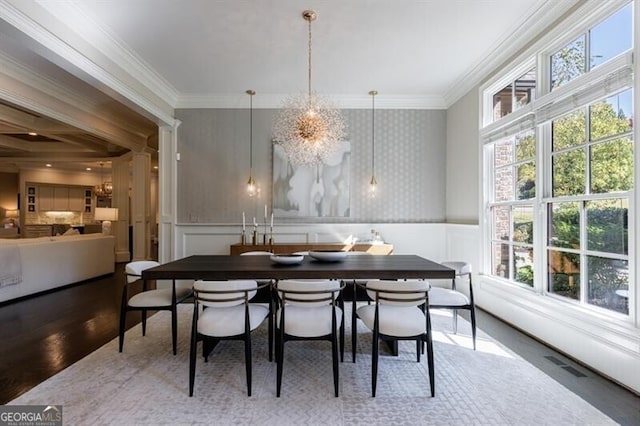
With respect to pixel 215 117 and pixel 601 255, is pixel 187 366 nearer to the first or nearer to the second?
pixel 601 255

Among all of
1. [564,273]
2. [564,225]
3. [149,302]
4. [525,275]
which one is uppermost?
[564,225]

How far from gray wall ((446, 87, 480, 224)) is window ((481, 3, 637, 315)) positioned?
45cm

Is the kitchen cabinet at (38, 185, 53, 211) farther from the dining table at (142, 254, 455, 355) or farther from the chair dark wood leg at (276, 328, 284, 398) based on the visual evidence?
the chair dark wood leg at (276, 328, 284, 398)

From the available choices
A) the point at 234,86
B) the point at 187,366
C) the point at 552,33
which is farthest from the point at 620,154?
the point at 234,86

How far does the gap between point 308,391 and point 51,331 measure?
116 inches

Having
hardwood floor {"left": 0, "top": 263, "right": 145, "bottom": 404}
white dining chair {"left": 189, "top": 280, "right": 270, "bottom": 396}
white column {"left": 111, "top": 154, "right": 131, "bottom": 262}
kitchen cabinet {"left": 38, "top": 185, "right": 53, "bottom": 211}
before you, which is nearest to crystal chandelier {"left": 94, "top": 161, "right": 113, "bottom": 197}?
kitchen cabinet {"left": 38, "top": 185, "right": 53, "bottom": 211}

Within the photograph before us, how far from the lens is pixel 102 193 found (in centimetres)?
1041

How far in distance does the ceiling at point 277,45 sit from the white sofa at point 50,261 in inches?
83.7

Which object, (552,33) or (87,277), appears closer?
(552,33)

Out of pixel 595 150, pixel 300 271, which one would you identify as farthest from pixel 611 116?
pixel 300 271

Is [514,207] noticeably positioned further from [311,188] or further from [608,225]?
[311,188]

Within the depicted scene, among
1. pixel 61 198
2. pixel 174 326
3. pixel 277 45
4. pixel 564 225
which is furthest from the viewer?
pixel 61 198

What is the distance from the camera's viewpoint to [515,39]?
10.7 feet

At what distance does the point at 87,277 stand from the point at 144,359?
13.4ft
